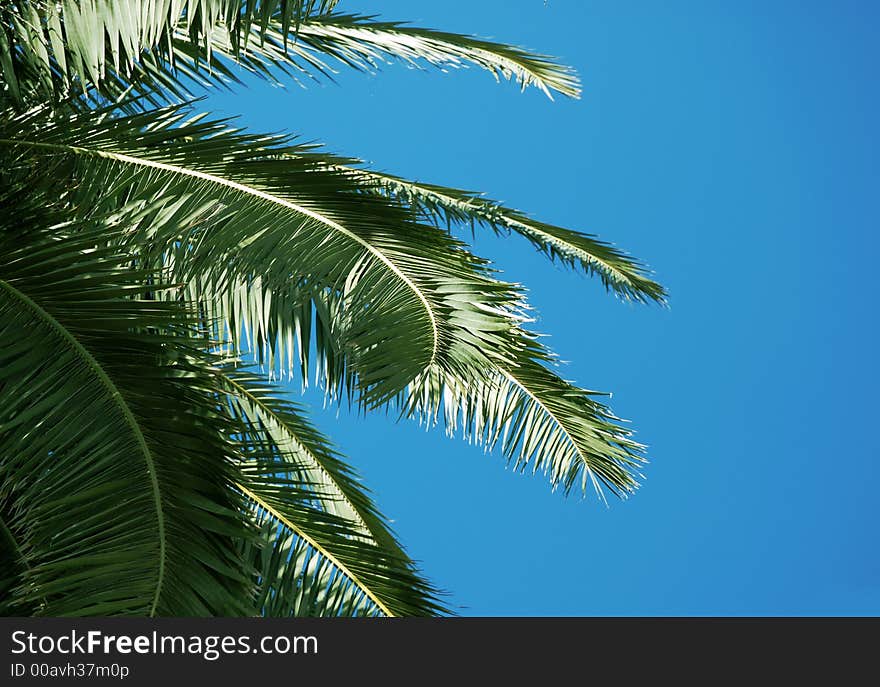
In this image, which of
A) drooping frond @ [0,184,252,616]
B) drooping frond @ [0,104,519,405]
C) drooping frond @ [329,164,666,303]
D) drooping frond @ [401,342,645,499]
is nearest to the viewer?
drooping frond @ [0,184,252,616]

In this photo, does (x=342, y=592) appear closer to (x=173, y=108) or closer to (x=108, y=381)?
(x=108, y=381)

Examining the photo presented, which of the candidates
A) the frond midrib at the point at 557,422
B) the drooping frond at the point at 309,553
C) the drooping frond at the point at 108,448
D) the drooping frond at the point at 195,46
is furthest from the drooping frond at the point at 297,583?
the drooping frond at the point at 195,46

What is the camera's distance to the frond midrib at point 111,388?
10.7ft

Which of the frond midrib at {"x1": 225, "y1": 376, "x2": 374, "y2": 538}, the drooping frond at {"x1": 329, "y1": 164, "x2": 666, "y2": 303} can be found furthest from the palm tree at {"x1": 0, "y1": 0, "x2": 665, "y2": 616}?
the drooping frond at {"x1": 329, "y1": 164, "x2": 666, "y2": 303}

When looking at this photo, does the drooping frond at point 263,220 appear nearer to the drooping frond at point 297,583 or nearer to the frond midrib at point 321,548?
the frond midrib at point 321,548

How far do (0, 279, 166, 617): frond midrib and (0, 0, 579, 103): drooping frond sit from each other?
806 mm

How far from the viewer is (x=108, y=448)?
3275 mm

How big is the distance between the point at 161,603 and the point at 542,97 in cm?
2839

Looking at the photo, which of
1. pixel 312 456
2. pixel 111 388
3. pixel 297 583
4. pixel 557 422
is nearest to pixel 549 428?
pixel 557 422

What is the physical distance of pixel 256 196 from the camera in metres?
3.91

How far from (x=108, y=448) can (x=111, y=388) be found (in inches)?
7.2

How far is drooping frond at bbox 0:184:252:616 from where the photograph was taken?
3.23 metres

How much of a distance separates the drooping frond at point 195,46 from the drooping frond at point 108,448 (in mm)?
765

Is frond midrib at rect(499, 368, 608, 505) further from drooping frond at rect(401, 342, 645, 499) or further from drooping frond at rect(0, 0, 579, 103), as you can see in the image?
drooping frond at rect(0, 0, 579, 103)
